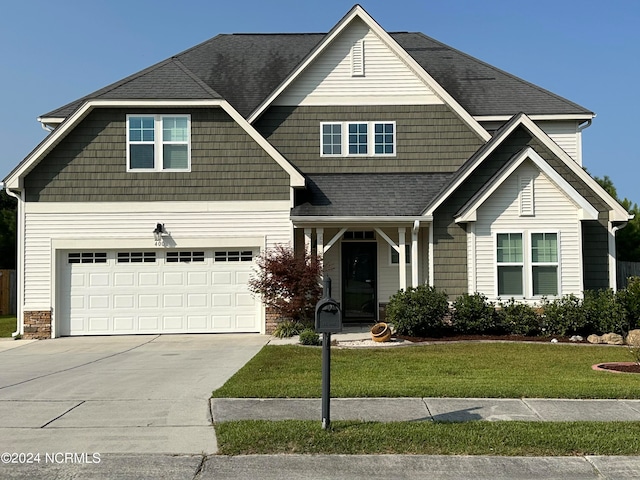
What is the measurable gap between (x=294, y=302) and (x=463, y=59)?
37.4ft

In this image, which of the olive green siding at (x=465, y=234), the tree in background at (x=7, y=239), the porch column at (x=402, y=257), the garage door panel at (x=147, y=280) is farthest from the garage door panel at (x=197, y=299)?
the tree in background at (x=7, y=239)

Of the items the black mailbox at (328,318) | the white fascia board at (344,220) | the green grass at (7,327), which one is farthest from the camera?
the green grass at (7,327)

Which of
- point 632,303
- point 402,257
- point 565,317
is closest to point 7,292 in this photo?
point 402,257

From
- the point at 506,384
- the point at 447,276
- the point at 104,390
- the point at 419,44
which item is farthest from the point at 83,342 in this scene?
the point at 419,44

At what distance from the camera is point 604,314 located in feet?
45.3

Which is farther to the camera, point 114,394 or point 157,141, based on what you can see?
point 157,141

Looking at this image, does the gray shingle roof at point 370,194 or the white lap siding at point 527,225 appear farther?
the gray shingle roof at point 370,194

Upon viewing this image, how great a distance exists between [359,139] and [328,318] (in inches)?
490

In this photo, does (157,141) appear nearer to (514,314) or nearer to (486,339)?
(486,339)

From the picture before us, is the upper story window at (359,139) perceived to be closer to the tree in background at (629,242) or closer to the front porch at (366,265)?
the front porch at (366,265)

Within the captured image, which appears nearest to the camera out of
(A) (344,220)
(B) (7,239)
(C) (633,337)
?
(C) (633,337)

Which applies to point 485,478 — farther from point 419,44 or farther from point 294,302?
point 419,44

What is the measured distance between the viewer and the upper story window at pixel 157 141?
15.9 meters

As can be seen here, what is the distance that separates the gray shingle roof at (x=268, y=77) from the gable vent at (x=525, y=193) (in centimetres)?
423
